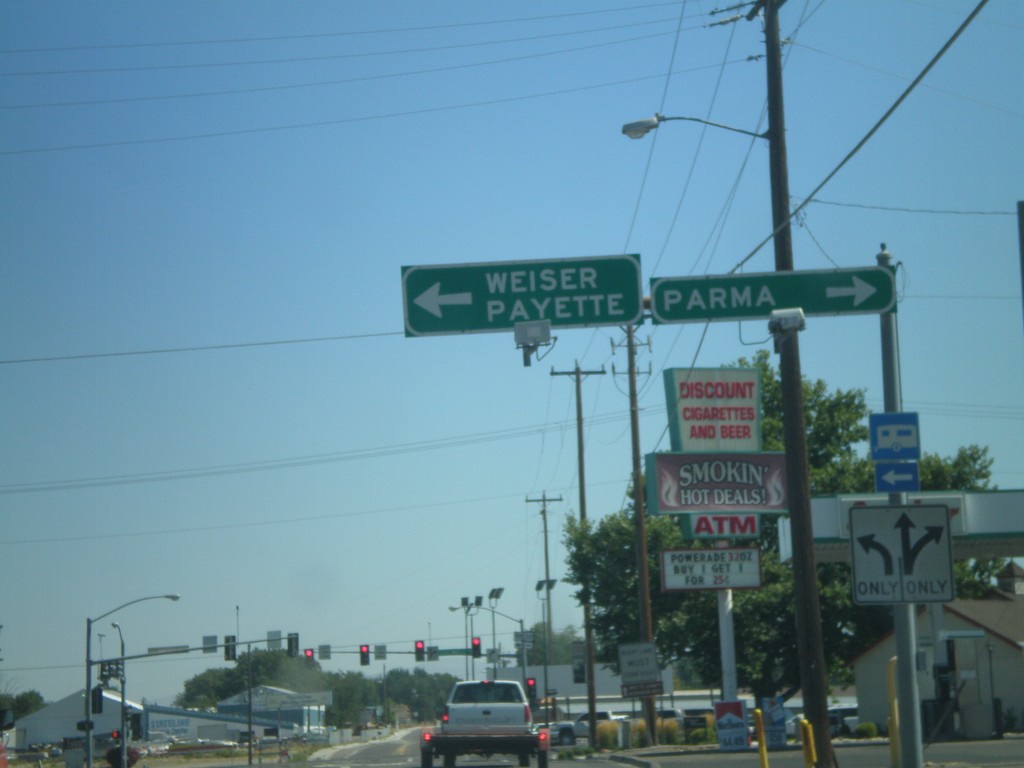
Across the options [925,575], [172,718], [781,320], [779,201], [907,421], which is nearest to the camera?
[925,575]

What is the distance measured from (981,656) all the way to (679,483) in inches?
529

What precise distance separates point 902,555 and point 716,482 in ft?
64.5

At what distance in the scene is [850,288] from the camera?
Answer: 14938 mm

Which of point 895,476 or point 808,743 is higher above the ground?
point 895,476

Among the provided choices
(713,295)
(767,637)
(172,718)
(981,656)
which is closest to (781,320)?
(713,295)

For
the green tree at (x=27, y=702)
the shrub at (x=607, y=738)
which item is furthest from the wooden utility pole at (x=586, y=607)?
the green tree at (x=27, y=702)

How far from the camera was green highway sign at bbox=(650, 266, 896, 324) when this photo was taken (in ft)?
48.2

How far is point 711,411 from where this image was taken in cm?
3062

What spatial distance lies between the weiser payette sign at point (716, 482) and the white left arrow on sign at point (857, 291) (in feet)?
50.2

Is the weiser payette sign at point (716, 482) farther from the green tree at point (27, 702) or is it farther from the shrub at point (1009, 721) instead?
the green tree at point (27, 702)

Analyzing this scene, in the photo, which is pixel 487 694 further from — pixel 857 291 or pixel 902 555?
pixel 902 555

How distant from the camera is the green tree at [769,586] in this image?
139ft

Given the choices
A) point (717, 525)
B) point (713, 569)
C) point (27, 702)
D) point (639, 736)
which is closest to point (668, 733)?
point (639, 736)

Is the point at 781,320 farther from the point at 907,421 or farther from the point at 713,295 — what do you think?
the point at 907,421
